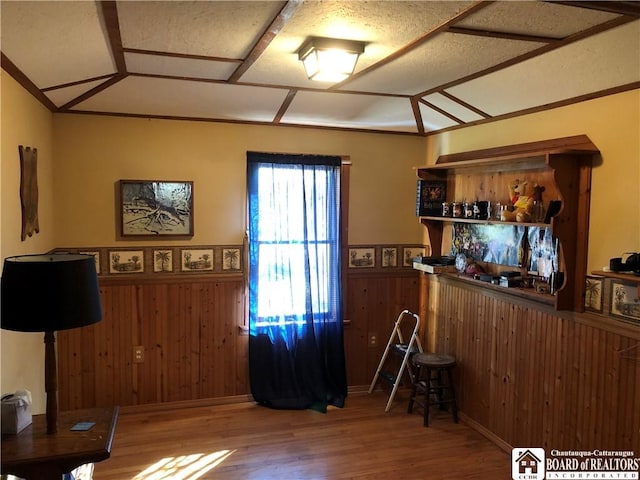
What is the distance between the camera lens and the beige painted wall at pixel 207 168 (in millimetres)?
3840

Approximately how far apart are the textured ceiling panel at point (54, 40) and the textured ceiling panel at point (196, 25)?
0.14 meters

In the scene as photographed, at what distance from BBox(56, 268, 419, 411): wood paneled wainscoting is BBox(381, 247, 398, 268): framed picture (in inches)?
50.9

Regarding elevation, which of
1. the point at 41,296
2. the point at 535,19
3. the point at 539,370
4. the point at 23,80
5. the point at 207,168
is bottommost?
the point at 539,370

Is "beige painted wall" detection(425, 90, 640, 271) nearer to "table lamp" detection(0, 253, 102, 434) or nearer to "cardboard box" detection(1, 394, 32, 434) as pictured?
"table lamp" detection(0, 253, 102, 434)

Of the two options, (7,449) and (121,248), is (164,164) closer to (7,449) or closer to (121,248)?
(121,248)

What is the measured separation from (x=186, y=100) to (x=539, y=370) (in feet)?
9.80

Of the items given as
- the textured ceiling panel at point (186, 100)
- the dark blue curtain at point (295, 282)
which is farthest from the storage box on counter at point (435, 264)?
the textured ceiling panel at point (186, 100)

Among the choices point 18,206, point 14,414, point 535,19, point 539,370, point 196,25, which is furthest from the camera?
point 539,370

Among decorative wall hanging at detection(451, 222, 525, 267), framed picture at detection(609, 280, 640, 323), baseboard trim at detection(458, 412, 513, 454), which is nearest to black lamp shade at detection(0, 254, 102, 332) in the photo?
framed picture at detection(609, 280, 640, 323)

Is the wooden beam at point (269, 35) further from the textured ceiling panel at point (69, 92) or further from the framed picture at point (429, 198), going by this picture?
the framed picture at point (429, 198)

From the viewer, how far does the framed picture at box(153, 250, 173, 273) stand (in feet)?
13.2

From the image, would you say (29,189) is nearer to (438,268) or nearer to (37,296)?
(37,296)

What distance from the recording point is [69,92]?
327cm

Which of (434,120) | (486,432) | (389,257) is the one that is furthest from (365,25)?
(486,432)
